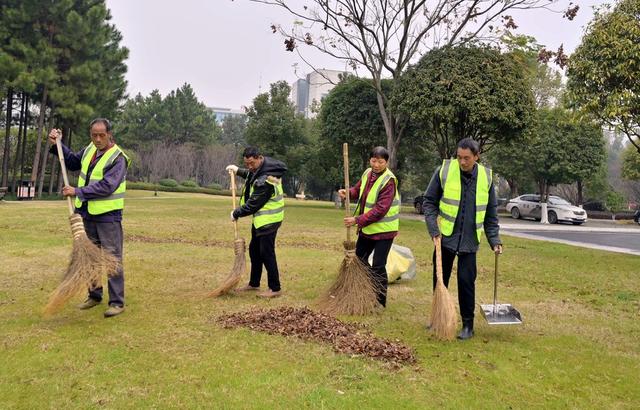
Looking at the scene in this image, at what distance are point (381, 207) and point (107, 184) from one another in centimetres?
282

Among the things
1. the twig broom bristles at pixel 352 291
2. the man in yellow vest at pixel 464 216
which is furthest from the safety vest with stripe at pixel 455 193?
the twig broom bristles at pixel 352 291

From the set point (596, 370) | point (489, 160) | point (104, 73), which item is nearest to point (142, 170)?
point (104, 73)

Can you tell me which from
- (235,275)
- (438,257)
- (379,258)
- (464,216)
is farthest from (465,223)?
(235,275)

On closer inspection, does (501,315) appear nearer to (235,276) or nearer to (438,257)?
(438,257)

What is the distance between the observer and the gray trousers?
495 cm

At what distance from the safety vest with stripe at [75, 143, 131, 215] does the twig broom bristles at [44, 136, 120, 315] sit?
0.18m

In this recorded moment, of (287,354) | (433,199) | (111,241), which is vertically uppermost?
(433,199)

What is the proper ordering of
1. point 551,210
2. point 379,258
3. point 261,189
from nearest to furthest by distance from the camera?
point 379,258, point 261,189, point 551,210

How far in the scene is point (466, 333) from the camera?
4.69 meters

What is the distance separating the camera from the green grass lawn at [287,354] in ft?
10.9

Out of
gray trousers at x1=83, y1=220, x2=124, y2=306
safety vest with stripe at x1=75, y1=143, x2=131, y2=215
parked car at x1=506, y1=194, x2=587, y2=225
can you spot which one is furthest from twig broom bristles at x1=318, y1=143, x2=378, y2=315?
parked car at x1=506, y1=194, x2=587, y2=225

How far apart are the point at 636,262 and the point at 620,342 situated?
277 inches

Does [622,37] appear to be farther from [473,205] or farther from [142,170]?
[142,170]

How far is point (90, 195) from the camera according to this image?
4742 mm
